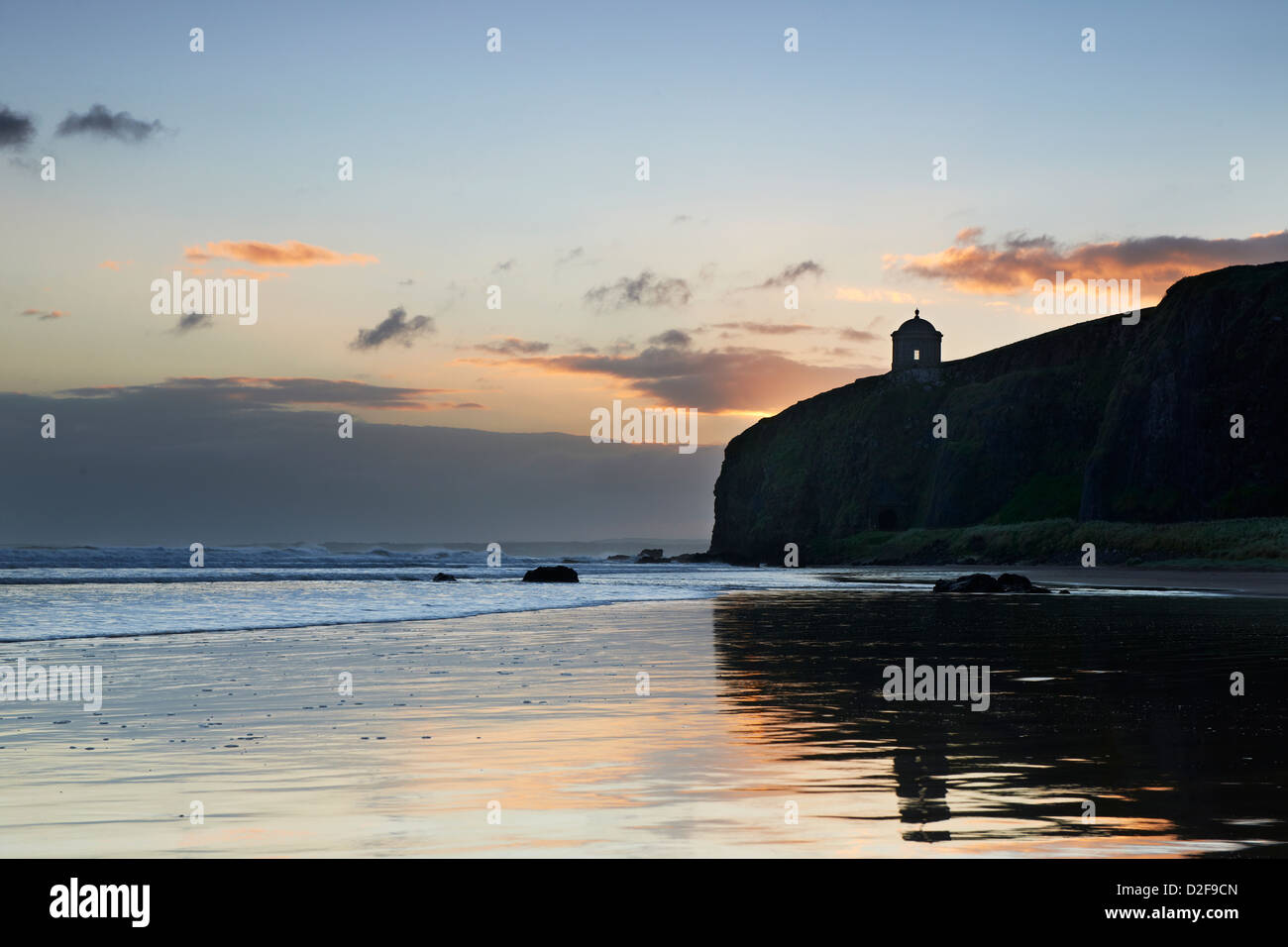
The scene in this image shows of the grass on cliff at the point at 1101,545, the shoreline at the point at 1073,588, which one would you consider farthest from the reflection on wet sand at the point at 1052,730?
the grass on cliff at the point at 1101,545

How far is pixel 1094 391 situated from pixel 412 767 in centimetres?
12411

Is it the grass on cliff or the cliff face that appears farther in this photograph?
the cliff face

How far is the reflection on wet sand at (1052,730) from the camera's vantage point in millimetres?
7227

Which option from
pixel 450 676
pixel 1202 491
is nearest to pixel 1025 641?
pixel 450 676

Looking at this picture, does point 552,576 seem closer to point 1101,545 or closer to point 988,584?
point 988,584

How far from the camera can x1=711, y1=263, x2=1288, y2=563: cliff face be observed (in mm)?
87375

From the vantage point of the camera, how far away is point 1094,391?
12288 cm

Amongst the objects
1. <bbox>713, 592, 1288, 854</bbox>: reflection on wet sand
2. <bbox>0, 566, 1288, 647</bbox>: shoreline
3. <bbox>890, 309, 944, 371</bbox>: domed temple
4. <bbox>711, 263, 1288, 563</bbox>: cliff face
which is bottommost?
<bbox>0, 566, 1288, 647</bbox>: shoreline

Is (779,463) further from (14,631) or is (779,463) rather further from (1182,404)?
(14,631)

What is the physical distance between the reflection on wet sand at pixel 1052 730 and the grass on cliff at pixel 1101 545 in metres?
50.1

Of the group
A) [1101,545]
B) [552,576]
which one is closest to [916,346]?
[1101,545]

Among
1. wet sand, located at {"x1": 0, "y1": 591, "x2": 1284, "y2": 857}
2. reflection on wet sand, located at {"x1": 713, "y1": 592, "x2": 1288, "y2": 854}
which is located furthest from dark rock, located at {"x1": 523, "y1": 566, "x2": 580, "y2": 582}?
wet sand, located at {"x1": 0, "y1": 591, "x2": 1284, "y2": 857}

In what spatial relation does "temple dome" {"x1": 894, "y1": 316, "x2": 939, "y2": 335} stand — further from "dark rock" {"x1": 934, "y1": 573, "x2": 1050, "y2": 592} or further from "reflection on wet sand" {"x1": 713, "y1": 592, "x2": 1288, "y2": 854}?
"reflection on wet sand" {"x1": 713, "y1": 592, "x2": 1288, "y2": 854}

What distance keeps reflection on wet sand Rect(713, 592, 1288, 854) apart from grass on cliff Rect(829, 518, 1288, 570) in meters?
50.1
